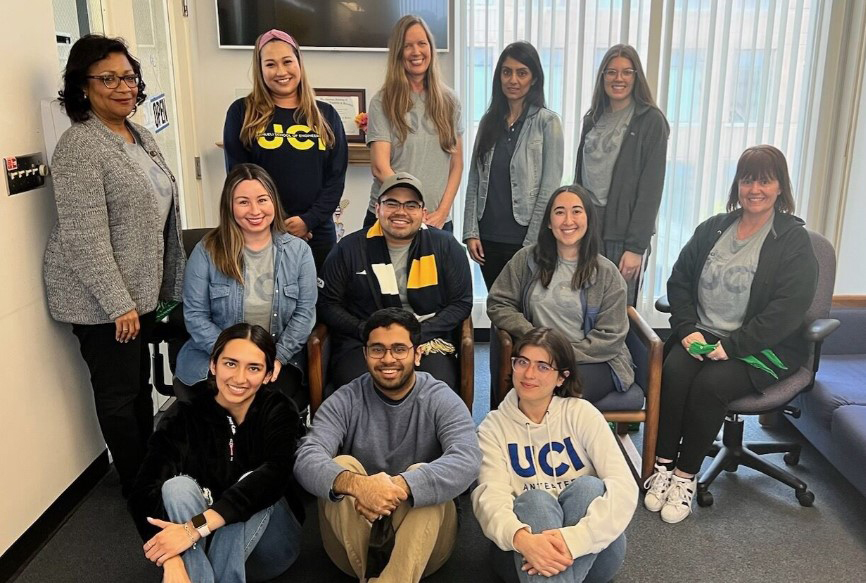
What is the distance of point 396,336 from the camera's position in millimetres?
2164

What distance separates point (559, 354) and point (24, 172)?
1.76 meters

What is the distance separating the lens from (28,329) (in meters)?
2.35

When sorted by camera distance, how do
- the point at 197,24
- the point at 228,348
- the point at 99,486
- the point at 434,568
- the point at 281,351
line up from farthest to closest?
the point at 197,24 < the point at 99,486 < the point at 281,351 < the point at 434,568 < the point at 228,348

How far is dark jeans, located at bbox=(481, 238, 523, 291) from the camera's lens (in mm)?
3135

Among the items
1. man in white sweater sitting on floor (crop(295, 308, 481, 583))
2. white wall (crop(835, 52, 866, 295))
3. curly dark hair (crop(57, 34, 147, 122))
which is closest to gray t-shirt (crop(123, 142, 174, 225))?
curly dark hair (crop(57, 34, 147, 122))

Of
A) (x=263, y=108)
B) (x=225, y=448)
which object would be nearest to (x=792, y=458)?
(x=225, y=448)

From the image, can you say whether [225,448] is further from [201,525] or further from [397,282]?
[397,282]

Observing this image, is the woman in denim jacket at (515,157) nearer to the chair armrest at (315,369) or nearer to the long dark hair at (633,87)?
the long dark hair at (633,87)

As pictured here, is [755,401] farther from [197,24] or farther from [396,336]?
[197,24]

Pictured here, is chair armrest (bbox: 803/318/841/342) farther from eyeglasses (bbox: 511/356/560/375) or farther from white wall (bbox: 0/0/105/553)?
white wall (bbox: 0/0/105/553)

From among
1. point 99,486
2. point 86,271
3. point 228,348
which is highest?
point 86,271

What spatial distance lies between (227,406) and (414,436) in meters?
0.56

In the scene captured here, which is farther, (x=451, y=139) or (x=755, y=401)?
(x=451, y=139)

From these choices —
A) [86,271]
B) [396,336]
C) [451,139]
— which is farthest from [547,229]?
[86,271]
